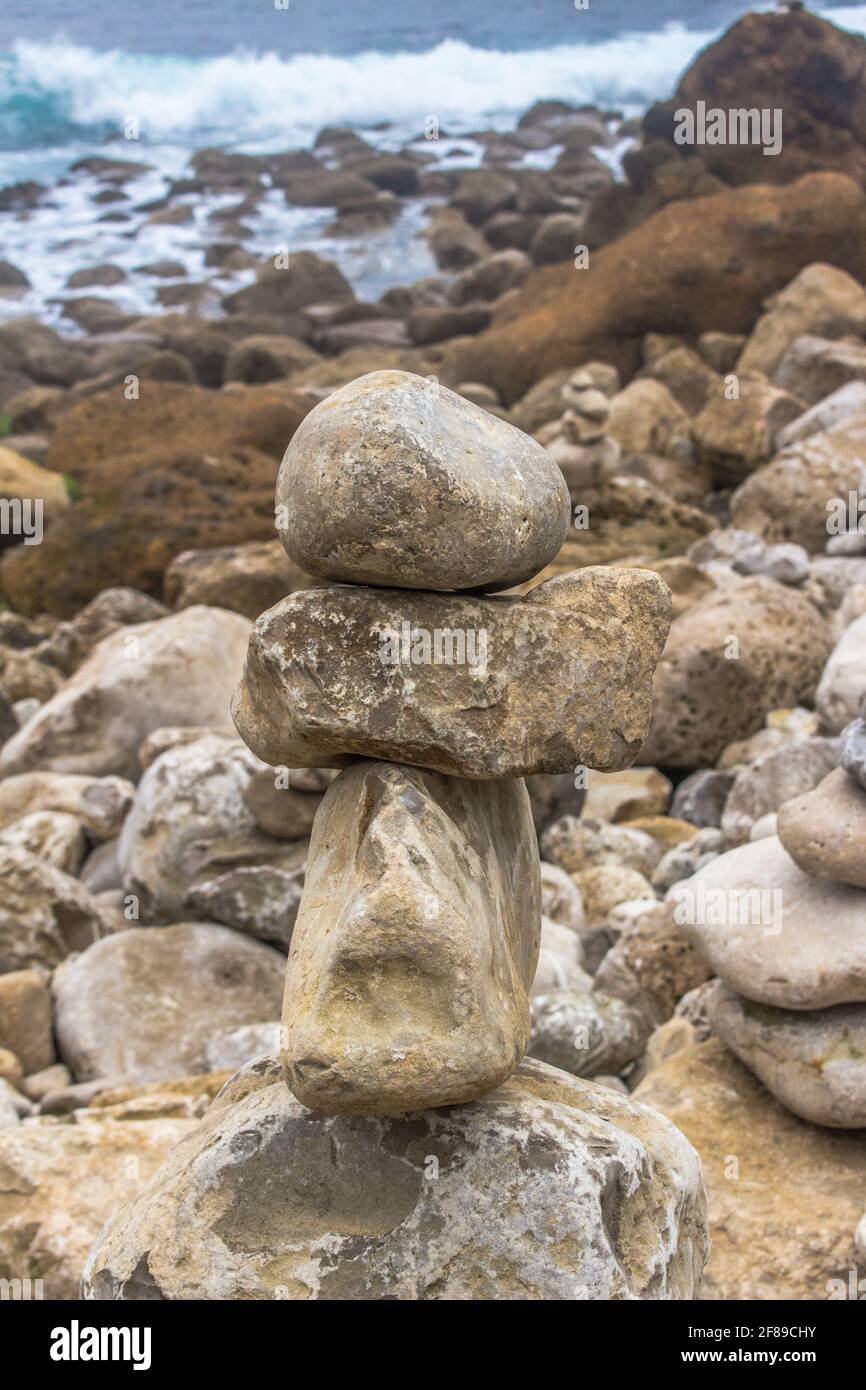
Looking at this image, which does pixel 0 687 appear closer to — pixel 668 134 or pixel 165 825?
pixel 165 825

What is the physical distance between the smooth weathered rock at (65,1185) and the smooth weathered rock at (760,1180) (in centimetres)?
172

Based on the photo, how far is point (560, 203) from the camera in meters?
34.4

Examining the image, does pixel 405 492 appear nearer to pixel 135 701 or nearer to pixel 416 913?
pixel 416 913

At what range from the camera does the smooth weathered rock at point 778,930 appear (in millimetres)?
4926

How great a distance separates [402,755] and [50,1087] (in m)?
3.70

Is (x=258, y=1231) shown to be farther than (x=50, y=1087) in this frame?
No

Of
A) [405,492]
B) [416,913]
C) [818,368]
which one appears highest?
[405,492]

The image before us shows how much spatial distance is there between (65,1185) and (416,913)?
2448mm

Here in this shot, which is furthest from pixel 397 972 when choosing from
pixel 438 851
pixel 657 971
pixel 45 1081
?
pixel 45 1081

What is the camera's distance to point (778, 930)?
16.9ft

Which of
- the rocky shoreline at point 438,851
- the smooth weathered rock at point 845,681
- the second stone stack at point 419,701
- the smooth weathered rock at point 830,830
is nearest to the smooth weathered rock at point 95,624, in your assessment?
the rocky shoreline at point 438,851

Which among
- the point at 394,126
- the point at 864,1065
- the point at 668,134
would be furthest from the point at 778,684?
the point at 394,126

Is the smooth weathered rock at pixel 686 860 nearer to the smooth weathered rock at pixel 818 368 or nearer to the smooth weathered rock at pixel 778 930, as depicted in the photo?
the smooth weathered rock at pixel 778 930

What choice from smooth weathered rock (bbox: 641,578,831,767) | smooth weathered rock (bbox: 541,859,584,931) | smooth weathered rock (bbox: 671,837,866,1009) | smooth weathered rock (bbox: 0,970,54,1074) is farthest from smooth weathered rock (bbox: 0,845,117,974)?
smooth weathered rock (bbox: 641,578,831,767)
